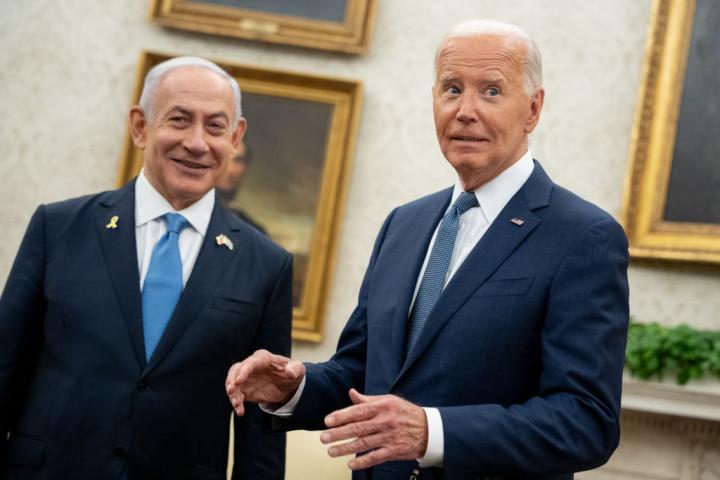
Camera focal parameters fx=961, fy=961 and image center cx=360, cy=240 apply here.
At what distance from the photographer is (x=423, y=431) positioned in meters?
1.99

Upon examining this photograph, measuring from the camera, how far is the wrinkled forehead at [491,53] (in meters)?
2.44

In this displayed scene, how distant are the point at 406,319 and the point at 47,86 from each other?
4.30 metres

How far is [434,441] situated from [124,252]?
57.1 inches

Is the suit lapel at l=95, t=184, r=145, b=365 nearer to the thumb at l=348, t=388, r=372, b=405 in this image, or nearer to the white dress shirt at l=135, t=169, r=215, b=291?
the white dress shirt at l=135, t=169, r=215, b=291

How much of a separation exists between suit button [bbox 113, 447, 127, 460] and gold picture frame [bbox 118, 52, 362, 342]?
2.81 meters

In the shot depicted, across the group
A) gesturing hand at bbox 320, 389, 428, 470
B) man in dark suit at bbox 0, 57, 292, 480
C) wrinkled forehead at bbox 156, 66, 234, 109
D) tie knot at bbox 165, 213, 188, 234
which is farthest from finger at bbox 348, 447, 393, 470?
wrinkled forehead at bbox 156, 66, 234, 109

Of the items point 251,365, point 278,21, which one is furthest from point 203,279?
point 278,21

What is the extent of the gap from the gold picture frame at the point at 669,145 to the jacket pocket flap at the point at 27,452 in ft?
11.8

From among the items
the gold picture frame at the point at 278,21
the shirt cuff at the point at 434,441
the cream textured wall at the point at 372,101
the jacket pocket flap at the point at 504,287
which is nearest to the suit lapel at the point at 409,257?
the jacket pocket flap at the point at 504,287

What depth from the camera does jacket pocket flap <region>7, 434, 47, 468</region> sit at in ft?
9.46

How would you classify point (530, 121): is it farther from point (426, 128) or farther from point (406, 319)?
point (426, 128)

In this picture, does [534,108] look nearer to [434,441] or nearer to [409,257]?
[409,257]

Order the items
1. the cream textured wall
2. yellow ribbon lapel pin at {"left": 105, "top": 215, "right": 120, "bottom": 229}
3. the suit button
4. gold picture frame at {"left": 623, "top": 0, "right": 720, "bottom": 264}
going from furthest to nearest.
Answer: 1. the cream textured wall
2. gold picture frame at {"left": 623, "top": 0, "right": 720, "bottom": 264}
3. yellow ribbon lapel pin at {"left": 105, "top": 215, "right": 120, "bottom": 229}
4. the suit button

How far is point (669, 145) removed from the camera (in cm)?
543
